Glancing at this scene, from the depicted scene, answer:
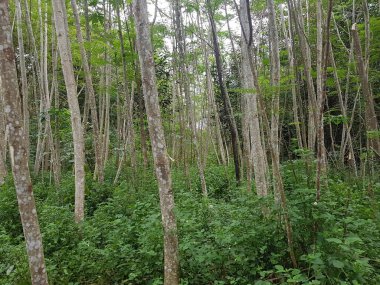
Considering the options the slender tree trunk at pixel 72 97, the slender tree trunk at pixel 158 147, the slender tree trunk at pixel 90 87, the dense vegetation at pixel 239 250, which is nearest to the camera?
the dense vegetation at pixel 239 250

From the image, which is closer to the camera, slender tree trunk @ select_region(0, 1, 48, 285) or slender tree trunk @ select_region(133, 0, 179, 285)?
slender tree trunk @ select_region(0, 1, 48, 285)

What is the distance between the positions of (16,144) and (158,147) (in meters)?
1.46

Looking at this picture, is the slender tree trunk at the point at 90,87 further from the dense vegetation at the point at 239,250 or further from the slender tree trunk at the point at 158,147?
the slender tree trunk at the point at 158,147

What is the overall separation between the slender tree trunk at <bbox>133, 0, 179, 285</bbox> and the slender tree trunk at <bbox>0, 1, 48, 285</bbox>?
1.32 meters

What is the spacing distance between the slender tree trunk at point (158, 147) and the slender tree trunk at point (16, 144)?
4.33 ft

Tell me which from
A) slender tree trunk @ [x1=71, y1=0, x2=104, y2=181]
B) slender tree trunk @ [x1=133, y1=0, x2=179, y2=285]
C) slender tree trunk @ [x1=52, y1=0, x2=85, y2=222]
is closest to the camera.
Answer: slender tree trunk @ [x1=133, y1=0, x2=179, y2=285]

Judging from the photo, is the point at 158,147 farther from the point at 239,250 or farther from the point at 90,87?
the point at 90,87

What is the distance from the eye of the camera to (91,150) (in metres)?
13.0

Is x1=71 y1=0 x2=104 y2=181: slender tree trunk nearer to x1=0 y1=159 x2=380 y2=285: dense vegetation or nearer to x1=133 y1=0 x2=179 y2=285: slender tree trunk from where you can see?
x1=0 y1=159 x2=380 y2=285: dense vegetation

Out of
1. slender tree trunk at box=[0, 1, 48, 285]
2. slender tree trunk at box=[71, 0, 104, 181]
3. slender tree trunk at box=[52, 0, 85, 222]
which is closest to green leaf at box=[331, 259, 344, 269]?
slender tree trunk at box=[0, 1, 48, 285]

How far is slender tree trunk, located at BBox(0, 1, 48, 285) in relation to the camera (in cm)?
285

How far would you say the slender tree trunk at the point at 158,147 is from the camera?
3578 millimetres

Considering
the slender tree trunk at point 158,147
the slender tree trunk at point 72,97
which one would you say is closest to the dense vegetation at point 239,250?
the slender tree trunk at point 158,147

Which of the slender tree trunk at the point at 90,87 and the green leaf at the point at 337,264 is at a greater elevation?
the slender tree trunk at the point at 90,87
